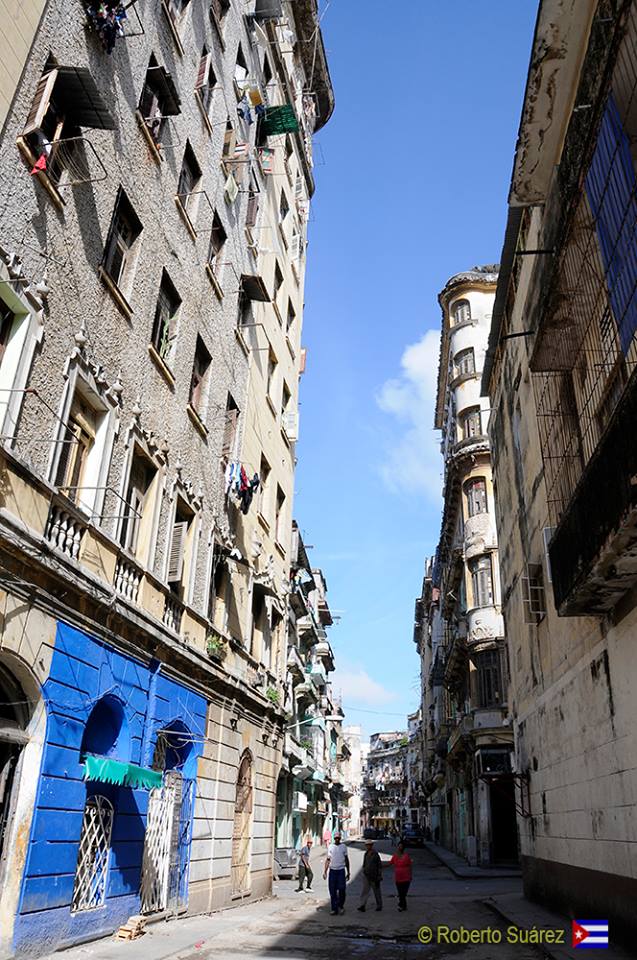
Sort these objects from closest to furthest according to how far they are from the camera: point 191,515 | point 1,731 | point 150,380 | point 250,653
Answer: point 1,731 → point 150,380 → point 191,515 → point 250,653

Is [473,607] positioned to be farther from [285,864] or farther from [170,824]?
[170,824]

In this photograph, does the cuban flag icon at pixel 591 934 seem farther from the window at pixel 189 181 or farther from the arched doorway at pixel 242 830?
the window at pixel 189 181

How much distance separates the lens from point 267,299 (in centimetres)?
1964

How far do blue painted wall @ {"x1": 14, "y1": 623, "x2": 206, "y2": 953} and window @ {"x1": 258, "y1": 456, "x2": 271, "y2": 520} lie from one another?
8.75m

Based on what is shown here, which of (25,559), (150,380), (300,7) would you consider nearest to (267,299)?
(150,380)

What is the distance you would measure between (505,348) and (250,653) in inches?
408

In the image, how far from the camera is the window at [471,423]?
3673 centimetres

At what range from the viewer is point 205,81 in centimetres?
1638

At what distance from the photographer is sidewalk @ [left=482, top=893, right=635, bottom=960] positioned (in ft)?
31.4

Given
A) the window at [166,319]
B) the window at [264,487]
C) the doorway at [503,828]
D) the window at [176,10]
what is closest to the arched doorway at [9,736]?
the window at [166,319]

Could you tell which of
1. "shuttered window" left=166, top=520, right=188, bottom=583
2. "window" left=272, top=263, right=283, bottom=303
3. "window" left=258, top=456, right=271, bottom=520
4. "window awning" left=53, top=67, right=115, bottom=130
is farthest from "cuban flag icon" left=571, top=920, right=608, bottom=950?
"window" left=272, top=263, right=283, bottom=303

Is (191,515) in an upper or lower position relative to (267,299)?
lower

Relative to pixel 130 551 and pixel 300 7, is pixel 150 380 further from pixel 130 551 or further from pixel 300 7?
pixel 300 7

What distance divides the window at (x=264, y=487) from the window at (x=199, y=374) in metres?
5.06
